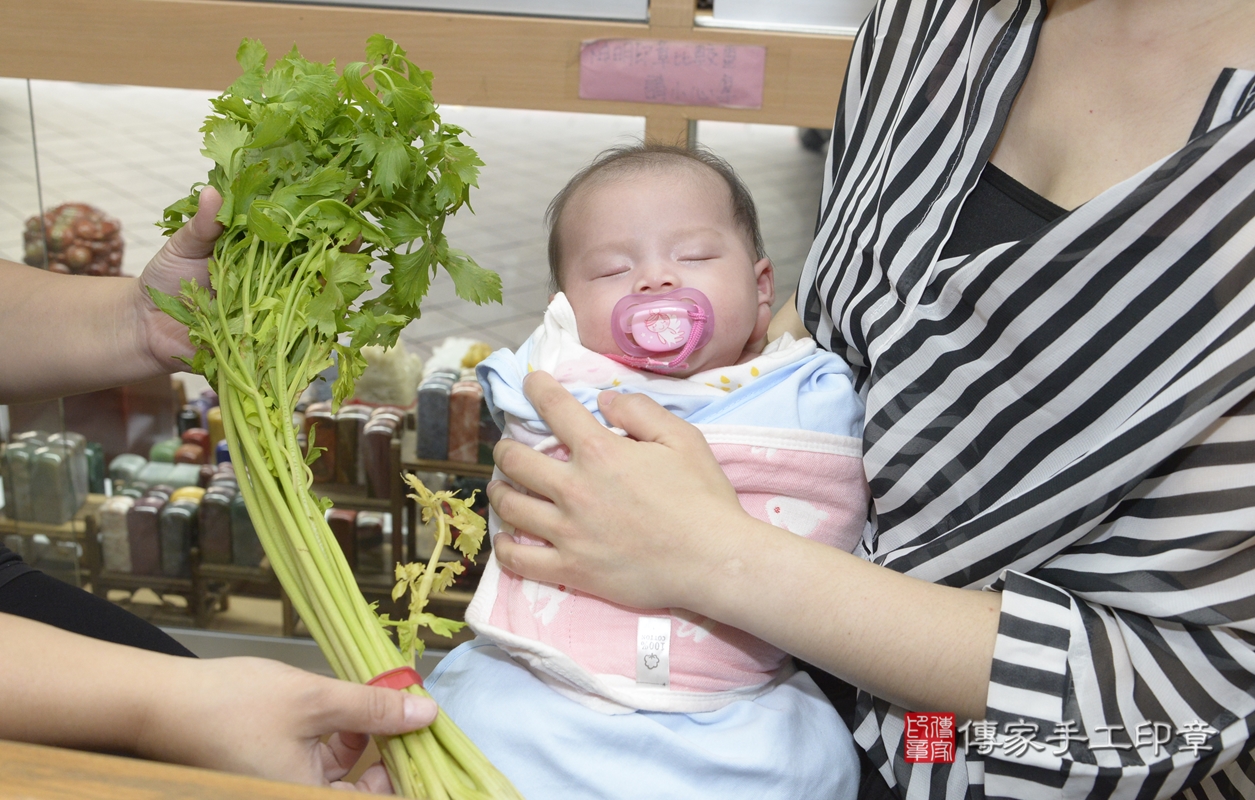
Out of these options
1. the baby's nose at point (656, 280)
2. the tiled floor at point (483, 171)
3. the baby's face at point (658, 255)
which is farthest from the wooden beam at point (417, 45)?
the baby's nose at point (656, 280)

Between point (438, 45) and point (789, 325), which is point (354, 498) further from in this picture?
point (789, 325)

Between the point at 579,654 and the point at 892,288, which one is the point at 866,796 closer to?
the point at 579,654

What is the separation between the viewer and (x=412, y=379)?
263 cm

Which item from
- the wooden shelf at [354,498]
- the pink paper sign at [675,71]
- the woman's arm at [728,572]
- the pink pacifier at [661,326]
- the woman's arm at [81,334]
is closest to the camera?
the woman's arm at [728,572]

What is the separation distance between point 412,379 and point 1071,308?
77.9 inches

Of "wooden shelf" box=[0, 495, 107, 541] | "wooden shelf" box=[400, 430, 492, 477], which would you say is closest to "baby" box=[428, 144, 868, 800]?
"wooden shelf" box=[400, 430, 492, 477]

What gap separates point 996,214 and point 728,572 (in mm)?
496

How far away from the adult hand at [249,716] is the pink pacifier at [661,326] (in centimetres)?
56

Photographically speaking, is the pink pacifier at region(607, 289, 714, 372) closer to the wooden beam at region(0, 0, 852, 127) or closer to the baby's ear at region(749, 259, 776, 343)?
the baby's ear at region(749, 259, 776, 343)

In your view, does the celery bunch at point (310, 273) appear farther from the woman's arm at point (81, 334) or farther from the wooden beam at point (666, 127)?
the wooden beam at point (666, 127)

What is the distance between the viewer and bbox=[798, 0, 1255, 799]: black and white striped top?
0.84m

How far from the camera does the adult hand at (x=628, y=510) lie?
3.23 feet

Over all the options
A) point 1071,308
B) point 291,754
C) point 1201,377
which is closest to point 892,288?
point 1071,308

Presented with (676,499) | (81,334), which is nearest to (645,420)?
(676,499)
